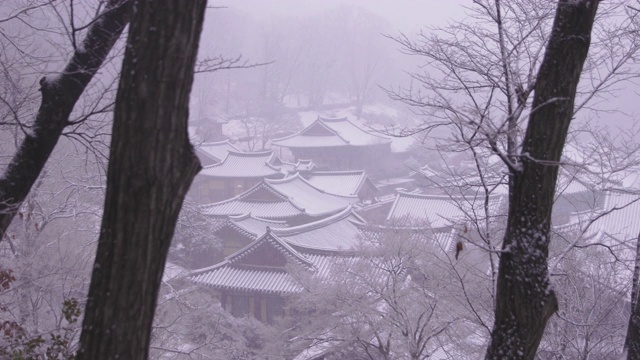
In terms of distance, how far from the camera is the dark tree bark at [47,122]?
2.65 meters

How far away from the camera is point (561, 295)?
6.46 meters

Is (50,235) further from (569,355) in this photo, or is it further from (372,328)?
(569,355)

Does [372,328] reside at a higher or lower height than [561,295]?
lower

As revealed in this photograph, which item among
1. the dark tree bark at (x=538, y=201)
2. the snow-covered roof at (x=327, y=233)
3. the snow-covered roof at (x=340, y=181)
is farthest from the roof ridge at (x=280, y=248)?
the snow-covered roof at (x=340, y=181)

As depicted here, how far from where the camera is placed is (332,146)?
33438 millimetres

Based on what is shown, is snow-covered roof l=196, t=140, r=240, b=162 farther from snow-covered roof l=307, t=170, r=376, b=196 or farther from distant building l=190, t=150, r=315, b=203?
snow-covered roof l=307, t=170, r=376, b=196

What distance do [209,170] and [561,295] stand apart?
75.1 ft

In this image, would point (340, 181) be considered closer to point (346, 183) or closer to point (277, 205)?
point (346, 183)

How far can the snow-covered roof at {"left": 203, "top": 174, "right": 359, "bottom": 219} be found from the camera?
21516 mm

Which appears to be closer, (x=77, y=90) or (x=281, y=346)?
(x=77, y=90)

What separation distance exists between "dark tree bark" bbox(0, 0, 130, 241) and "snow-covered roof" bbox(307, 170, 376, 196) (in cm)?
2352

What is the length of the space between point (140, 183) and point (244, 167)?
1038 inches

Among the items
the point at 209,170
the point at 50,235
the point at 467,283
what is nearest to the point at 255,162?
the point at 209,170

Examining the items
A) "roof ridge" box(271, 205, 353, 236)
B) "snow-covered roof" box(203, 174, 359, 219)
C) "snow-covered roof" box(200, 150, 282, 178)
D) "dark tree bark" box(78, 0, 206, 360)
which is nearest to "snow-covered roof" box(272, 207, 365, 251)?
"roof ridge" box(271, 205, 353, 236)
